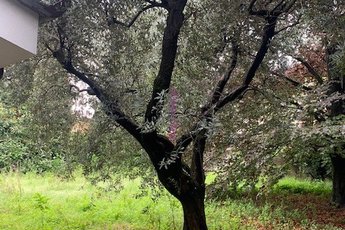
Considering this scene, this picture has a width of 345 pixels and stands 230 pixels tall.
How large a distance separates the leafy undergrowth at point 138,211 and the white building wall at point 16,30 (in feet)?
10.8

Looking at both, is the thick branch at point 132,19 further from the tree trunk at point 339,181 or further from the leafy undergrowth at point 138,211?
the tree trunk at point 339,181

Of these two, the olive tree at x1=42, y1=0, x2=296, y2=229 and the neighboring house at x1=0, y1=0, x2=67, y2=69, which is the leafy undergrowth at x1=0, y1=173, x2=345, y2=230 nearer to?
the olive tree at x1=42, y1=0, x2=296, y2=229

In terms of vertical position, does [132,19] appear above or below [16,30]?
above

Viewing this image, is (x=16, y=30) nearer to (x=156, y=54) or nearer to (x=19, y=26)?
(x=19, y=26)

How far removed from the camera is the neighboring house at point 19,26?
13.2ft

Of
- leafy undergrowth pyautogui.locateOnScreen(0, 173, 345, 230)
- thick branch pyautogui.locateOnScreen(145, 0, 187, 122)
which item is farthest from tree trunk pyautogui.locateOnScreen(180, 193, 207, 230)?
thick branch pyautogui.locateOnScreen(145, 0, 187, 122)

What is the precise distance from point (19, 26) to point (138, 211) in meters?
5.38

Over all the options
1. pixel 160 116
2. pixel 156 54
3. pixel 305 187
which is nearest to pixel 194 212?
pixel 160 116

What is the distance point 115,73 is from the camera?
5641 millimetres

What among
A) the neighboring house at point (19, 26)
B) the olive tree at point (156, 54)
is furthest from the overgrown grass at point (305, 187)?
the neighboring house at point (19, 26)

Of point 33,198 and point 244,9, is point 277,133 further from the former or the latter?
point 33,198

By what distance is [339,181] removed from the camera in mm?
10242

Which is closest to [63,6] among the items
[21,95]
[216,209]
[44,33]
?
[44,33]

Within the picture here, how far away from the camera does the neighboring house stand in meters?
4.02
